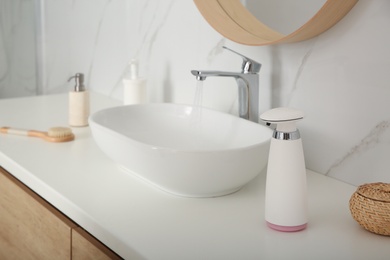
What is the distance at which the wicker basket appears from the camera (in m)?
1.07

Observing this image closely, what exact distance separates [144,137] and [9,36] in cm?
133

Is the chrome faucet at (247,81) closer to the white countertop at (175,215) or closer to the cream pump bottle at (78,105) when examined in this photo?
the white countertop at (175,215)

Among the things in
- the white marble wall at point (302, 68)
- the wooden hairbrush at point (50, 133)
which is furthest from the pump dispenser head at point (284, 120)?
the wooden hairbrush at point (50, 133)

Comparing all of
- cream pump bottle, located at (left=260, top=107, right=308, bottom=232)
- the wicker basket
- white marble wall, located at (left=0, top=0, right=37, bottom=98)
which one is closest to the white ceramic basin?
cream pump bottle, located at (left=260, top=107, right=308, bottom=232)

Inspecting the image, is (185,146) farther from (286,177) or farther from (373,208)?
(373,208)

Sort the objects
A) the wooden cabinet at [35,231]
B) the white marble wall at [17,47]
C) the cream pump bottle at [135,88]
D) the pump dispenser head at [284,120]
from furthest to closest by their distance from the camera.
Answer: the white marble wall at [17,47]
the cream pump bottle at [135,88]
the wooden cabinet at [35,231]
the pump dispenser head at [284,120]

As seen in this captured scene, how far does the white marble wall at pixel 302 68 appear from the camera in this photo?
1.29 m

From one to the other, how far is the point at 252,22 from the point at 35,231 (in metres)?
0.75

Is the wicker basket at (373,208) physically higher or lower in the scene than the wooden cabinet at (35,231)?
higher

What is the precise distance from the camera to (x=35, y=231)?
142 cm

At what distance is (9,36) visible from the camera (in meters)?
2.68

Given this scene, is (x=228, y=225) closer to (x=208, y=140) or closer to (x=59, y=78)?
(x=208, y=140)

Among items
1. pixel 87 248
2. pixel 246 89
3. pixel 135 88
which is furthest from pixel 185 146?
pixel 87 248

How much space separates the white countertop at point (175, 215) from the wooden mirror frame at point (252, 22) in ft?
1.13
